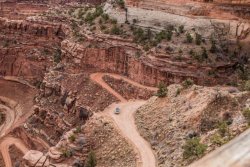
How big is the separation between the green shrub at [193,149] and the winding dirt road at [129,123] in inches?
160

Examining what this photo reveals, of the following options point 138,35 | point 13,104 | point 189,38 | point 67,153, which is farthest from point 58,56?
point 67,153

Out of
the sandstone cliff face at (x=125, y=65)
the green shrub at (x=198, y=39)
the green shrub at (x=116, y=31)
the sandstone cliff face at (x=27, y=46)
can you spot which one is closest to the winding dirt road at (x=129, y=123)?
the sandstone cliff face at (x=125, y=65)

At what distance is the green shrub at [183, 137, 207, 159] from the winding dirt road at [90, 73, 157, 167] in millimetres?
4054

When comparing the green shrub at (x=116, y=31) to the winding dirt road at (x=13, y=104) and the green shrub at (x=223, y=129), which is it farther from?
the green shrub at (x=223, y=129)

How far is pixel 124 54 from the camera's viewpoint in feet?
204

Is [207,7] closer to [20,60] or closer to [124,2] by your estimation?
[124,2]

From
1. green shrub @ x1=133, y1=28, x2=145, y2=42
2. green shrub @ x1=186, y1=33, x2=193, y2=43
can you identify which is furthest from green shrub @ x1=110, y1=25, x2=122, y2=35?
green shrub @ x1=186, y1=33, x2=193, y2=43

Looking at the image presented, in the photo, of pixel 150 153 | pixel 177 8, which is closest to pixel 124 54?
pixel 177 8

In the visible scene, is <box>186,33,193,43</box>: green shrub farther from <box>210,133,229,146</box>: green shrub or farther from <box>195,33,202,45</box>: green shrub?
<box>210,133,229,146</box>: green shrub

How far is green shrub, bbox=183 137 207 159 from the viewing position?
3353 centimetres

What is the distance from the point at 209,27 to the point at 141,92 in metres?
10.9

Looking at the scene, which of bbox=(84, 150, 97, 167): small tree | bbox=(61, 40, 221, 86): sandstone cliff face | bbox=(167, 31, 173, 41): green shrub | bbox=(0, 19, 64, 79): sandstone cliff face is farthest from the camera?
bbox=(0, 19, 64, 79): sandstone cliff face

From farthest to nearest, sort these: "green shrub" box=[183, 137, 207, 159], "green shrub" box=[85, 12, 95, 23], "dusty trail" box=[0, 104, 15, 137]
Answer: "dusty trail" box=[0, 104, 15, 137], "green shrub" box=[85, 12, 95, 23], "green shrub" box=[183, 137, 207, 159]

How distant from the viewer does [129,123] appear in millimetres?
46219
